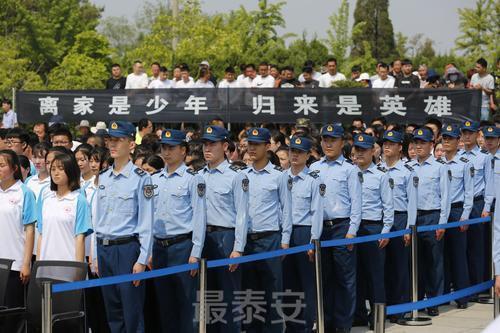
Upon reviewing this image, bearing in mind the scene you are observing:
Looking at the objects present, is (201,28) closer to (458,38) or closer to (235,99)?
(458,38)

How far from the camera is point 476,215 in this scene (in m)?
13.0

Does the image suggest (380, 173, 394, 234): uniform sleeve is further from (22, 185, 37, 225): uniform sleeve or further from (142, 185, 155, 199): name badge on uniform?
(22, 185, 37, 225): uniform sleeve

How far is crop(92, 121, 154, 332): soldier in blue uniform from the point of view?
849 centimetres

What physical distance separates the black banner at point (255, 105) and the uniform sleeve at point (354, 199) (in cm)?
705

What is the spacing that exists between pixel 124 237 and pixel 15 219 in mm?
1034

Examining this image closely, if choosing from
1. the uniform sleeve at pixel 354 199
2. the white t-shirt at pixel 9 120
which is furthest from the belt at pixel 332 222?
the white t-shirt at pixel 9 120

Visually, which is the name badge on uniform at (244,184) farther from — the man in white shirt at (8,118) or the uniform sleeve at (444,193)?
the man in white shirt at (8,118)

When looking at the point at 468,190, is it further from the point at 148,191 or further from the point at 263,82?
the point at 263,82

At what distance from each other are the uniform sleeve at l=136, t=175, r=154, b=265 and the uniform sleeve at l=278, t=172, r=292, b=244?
155 centimetres

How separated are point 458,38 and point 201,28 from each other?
29.9 feet

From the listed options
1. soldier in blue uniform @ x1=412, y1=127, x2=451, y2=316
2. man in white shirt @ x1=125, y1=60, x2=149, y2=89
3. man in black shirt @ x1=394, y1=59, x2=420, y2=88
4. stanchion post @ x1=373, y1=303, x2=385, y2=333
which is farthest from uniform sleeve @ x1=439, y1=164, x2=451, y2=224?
man in white shirt @ x1=125, y1=60, x2=149, y2=89

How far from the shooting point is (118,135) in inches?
344

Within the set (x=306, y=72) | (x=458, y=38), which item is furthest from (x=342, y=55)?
(x=306, y=72)

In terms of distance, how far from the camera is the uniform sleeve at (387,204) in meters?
10.9
